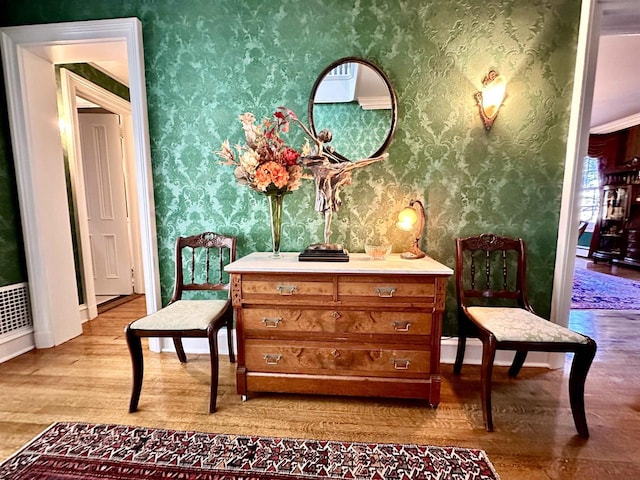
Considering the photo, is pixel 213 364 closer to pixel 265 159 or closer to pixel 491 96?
pixel 265 159

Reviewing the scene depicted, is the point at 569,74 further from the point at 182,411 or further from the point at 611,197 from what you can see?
the point at 611,197

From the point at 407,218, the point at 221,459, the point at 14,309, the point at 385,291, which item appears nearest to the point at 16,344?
the point at 14,309

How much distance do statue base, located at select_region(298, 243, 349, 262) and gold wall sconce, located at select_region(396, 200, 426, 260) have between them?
0.45 metres

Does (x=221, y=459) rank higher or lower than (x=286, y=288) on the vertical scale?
lower

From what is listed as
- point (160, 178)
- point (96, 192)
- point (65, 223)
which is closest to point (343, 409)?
point (160, 178)

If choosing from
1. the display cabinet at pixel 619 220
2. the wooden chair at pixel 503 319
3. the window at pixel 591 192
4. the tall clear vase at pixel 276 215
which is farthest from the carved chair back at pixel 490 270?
the window at pixel 591 192

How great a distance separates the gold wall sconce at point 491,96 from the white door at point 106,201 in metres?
4.09

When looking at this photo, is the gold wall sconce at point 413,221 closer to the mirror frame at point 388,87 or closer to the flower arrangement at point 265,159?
the mirror frame at point 388,87

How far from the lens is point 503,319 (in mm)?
1762

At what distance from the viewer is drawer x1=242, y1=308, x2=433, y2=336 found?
1.70 metres

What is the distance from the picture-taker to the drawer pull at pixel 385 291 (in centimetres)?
168

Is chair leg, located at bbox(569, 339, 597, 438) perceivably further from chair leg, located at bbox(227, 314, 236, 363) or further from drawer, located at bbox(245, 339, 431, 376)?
chair leg, located at bbox(227, 314, 236, 363)

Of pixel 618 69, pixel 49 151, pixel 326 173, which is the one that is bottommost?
pixel 326 173

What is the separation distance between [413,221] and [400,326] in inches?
28.1
